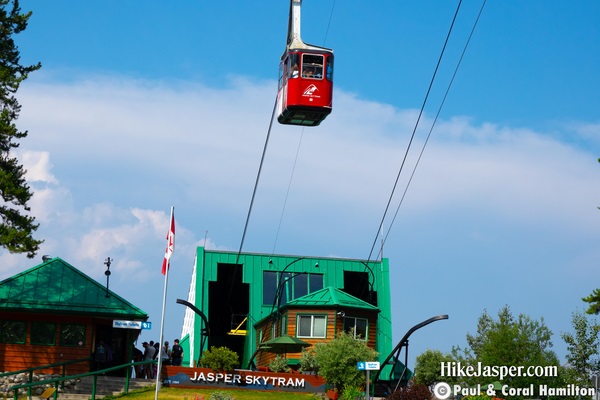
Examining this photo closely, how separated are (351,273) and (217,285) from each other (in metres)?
8.03

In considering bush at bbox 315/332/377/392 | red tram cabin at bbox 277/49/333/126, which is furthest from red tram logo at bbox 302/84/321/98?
bush at bbox 315/332/377/392

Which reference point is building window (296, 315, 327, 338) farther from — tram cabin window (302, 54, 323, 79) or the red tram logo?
tram cabin window (302, 54, 323, 79)

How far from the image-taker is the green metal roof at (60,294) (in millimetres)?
40938

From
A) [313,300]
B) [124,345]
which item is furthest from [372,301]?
[124,345]

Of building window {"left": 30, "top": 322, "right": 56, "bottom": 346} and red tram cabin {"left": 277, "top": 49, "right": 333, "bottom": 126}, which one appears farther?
building window {"left": 30, "top": 322, "right": 56, "bottom": 346}

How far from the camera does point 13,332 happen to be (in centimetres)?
4119

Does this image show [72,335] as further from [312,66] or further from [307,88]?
[312,66]

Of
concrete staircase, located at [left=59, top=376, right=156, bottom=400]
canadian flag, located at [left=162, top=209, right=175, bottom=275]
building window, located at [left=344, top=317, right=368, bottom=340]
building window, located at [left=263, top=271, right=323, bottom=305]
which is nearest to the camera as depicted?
canadian flag, located at [left=162, top=209, right=175, bottom=275]

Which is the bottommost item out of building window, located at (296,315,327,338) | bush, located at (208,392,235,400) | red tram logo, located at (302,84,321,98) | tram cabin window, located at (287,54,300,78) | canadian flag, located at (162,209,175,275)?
bush, located at (208,392,235,400)

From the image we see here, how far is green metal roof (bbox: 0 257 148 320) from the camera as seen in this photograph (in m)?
40.9

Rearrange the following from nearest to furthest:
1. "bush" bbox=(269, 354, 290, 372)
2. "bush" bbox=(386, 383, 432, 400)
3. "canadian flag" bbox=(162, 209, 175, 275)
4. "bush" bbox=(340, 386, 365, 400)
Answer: "canadian flag" bbox=(162, 209, 175, 275) → "bush" bbox=(386, 383, 432, 400) → "bush" bbox=(340, 386, 365, 400) → "bush" bbox=(269, 354, 290, 372)

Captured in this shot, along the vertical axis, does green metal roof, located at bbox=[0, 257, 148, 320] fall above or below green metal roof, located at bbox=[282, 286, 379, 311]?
below

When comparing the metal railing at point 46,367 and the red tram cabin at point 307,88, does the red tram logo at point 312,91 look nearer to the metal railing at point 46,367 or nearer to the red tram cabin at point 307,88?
the red tram cabin at point 307,88

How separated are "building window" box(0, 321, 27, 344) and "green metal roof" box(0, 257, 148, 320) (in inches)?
37.6
